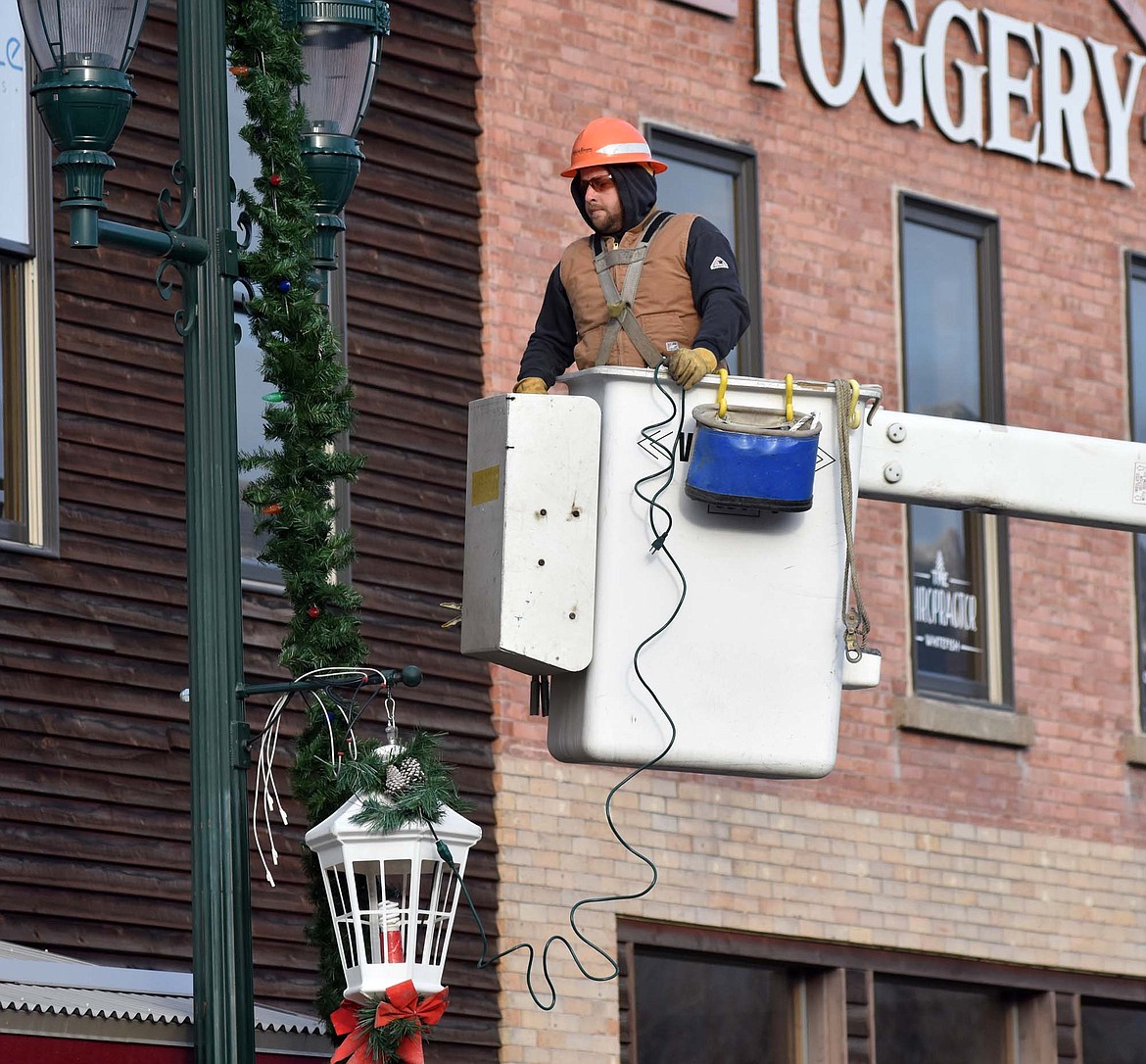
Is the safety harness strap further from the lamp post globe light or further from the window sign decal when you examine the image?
the window sign decal

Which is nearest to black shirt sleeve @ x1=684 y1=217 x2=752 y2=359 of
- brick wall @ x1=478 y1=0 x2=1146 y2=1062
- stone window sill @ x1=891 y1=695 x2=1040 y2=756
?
brick wall @ x1=478 y1=0 x2=1146 y2=1062

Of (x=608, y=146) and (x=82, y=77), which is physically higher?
(x=82, y=77)

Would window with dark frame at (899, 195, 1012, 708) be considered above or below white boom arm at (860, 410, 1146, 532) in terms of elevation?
above

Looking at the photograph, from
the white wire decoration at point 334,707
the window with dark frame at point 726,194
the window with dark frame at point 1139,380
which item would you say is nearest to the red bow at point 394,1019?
the white wire decoration at point 334,707

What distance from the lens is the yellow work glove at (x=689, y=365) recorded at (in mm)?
7660

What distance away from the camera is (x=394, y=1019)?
294 inches

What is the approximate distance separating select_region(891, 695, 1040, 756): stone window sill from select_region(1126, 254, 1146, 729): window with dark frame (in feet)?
3.68

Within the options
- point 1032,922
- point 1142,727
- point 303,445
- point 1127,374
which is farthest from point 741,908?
point 303,445

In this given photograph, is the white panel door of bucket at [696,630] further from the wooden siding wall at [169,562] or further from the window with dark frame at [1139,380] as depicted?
the window with dark frame at [1139,380]

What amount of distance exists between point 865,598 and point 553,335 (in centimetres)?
672

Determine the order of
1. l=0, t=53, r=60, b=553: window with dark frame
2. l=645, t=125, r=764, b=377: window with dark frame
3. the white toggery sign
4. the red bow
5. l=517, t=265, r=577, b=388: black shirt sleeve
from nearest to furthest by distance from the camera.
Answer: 1. the red bow
2. l=517, t=265, r=577, b=388: black shirt sleeve
3. l=0, t=53, r=60, b=553: window with dark frame
4. l=645, t=125, r=764, b=377: window with dark frame
5. the white toggery sign

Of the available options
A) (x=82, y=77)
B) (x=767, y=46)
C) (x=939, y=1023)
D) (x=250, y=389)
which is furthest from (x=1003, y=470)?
(x=939, y=1023)

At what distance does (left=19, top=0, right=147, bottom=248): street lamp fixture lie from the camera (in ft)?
26.2

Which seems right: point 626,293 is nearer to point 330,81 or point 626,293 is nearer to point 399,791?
point 330,81
